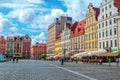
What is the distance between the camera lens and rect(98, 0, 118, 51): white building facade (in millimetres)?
70500

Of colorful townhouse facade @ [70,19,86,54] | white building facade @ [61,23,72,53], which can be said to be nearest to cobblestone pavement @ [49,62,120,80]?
colorful townhouse facade @ [70,19,86,54]

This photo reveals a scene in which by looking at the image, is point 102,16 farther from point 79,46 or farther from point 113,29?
point 79,46

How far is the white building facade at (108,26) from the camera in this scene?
231 feet

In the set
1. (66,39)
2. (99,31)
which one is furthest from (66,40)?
(99,31)

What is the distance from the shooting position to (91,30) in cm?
8781

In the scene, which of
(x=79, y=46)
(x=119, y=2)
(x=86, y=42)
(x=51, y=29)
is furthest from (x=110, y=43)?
(x=51, y=29)

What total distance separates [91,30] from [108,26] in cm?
1413

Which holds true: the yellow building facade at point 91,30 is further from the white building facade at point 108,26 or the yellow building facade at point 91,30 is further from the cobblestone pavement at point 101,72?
the cobblestone pavement at point 101,72

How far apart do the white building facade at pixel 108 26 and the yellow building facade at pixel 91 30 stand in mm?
3883

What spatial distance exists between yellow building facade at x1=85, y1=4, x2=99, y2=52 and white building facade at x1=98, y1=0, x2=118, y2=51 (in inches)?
153

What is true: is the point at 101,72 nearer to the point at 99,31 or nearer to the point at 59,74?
the point at 59,74

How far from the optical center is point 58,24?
160000mm

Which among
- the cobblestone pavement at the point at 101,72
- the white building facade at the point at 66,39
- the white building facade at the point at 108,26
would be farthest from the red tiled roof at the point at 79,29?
the cobblestone pavement at the point at 101,72

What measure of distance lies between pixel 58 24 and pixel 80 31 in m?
57.6
